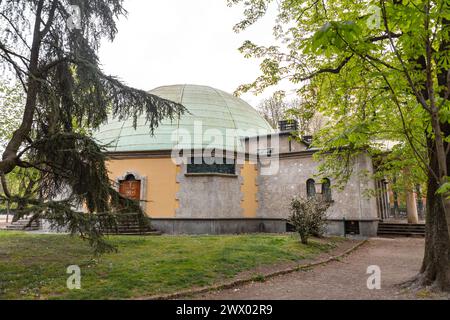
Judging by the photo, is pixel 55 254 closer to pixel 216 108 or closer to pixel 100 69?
pixel 100 69

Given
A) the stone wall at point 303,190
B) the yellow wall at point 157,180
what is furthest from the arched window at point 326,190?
the yellow wall at point 157,180

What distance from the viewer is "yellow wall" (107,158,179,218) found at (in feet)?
57.7

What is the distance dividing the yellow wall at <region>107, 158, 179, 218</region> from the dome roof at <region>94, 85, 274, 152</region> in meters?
0.98

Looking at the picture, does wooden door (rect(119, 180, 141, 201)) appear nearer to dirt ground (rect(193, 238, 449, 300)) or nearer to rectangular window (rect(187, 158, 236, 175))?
rectangular window (rect(187, 158, 236, 175))

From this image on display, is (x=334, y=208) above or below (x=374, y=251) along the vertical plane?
above

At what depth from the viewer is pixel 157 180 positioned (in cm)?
1789

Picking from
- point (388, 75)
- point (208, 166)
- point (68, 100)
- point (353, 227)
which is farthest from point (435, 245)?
point (208, 166)

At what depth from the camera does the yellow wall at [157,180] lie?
17.6 metres

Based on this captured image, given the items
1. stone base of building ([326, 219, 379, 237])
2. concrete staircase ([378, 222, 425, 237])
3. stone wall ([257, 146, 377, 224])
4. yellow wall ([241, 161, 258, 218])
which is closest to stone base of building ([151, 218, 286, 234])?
yellow wall ([241, 161, 258, 218])

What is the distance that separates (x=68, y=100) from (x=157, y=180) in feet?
31.9

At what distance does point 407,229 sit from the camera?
1845 cm

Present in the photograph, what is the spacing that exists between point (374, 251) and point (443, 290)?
7309 mm

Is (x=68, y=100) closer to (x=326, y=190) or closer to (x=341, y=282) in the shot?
(x=341, y=282)
